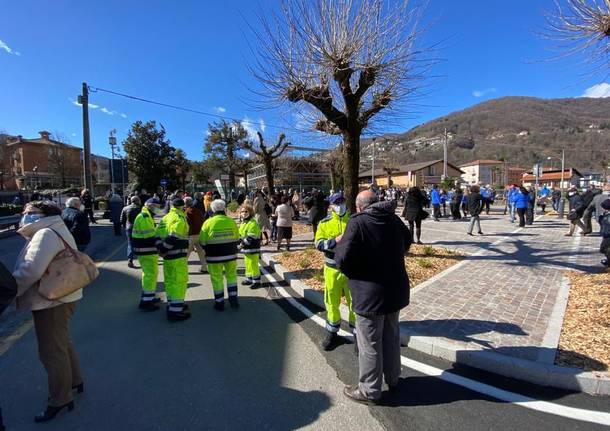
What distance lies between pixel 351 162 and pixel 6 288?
704 centimetres

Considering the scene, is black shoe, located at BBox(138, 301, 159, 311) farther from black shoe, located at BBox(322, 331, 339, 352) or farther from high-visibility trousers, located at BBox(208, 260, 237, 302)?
black shoe, located at BBox(322, 331, 339, 352)

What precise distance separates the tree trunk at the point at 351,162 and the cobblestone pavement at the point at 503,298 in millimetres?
2866

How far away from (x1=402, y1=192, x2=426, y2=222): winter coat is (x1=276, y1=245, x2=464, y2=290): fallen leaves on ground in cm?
98

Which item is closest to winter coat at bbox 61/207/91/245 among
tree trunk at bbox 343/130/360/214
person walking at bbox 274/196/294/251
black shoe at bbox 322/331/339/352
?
person walking at bbox 274/196/294/251

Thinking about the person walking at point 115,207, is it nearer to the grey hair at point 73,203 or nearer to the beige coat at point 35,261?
the grey hair at point 73,203

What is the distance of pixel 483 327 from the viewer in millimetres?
4277

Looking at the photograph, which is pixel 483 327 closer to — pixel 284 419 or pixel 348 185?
pixel 284 419

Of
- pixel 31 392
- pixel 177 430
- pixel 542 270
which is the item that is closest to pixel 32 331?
Result: pixel 31 392

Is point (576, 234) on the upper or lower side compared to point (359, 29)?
lower

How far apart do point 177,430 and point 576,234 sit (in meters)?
13.7

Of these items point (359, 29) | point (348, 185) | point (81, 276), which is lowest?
point (81, 276)

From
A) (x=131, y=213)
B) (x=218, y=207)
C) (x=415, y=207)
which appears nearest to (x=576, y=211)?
(x=415, y=207)

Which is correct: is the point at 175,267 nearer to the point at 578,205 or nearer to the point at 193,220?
the point at 193,220

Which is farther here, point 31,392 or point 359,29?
point 359,29
